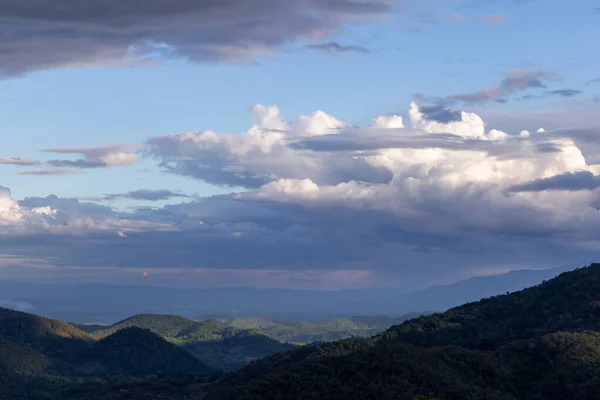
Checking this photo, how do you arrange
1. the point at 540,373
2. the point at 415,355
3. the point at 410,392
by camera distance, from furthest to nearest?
the point at 540,373, the point at 415,355, the point at 410,392

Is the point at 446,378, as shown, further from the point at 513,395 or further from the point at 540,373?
the point at 540,373

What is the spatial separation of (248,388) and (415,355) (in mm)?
35513

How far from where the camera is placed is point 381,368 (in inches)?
6767

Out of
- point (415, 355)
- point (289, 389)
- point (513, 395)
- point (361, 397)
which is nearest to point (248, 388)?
point (289, 389)

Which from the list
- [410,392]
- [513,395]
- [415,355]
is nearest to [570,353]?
[513,395]

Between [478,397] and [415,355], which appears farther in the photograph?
[415,355]

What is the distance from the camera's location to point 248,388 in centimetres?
17088

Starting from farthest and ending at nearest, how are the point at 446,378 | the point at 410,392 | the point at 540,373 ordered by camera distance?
the point at 540,373 → the point at 446,378 → the point at 410,392

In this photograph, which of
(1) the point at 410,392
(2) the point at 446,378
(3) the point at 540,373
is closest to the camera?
(1) the point at 410,392

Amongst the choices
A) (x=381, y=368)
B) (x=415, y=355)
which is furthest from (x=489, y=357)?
(x=381, y=368)

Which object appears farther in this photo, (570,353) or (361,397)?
(570,353)

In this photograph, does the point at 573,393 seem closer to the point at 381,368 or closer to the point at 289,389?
the point at 381,368

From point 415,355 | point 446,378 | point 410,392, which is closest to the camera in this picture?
point 410,392

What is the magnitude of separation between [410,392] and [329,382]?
15805 millimetres
